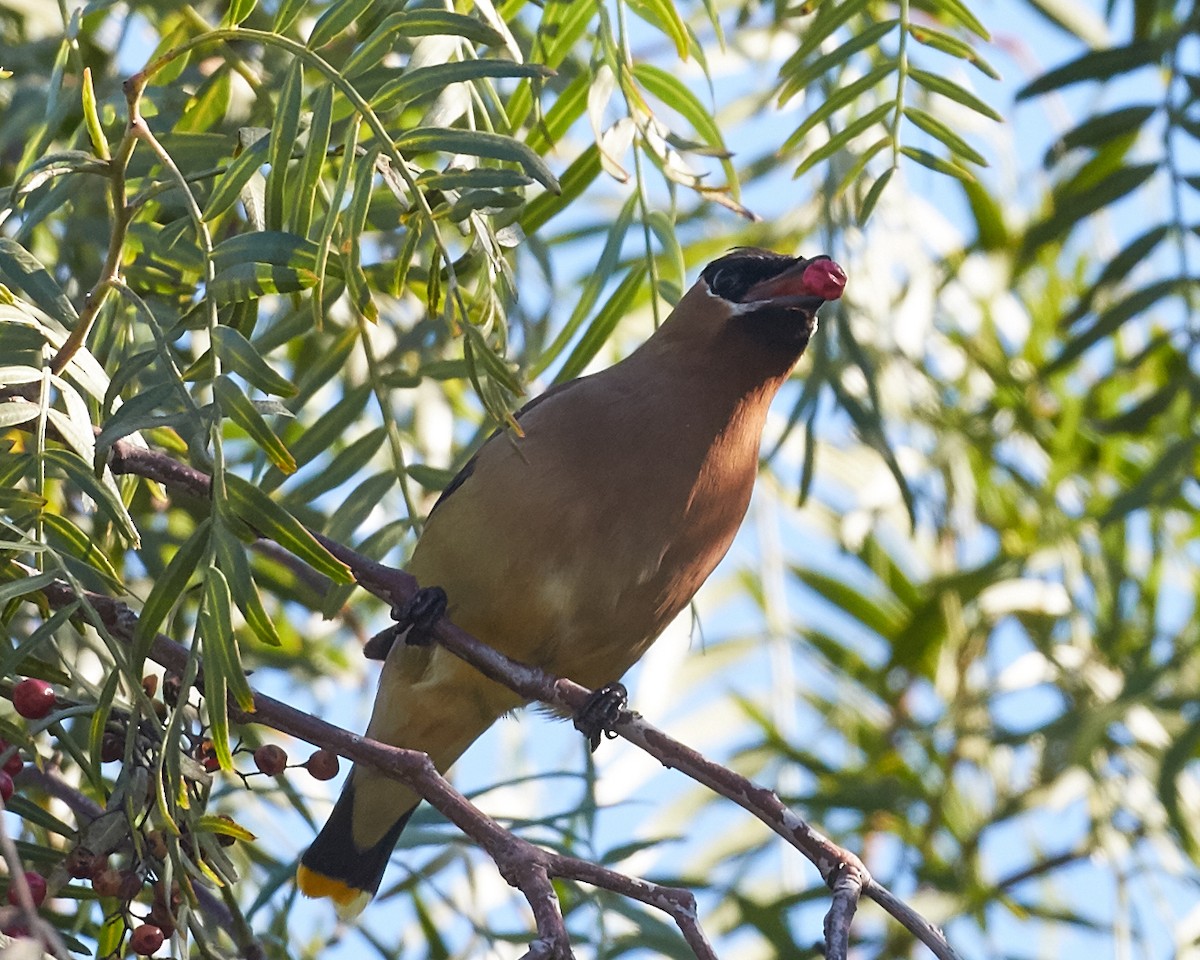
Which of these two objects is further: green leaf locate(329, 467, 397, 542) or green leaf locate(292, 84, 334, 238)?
green leaf locate(329, 467, 397, 542)

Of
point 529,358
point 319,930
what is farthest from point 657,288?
point 319,930

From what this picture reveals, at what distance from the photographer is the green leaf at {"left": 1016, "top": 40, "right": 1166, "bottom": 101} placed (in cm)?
399

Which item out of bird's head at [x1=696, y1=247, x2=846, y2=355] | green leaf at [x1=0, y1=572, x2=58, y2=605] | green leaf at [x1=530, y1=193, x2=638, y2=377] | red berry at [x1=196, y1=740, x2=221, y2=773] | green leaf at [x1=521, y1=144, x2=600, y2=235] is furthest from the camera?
bird's head at [x1=696, y1=247, x2=846, y2=355]

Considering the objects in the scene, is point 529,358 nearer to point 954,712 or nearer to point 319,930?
point 319,930

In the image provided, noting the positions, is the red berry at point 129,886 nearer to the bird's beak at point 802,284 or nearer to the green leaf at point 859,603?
the bird's beak at point 802,284

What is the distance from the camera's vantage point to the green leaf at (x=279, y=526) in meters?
2.06

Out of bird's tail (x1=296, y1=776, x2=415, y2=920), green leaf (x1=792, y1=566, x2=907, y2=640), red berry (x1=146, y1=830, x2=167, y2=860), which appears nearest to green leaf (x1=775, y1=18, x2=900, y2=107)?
red berry (x1=146, y1=830, x2=167, y2=860)

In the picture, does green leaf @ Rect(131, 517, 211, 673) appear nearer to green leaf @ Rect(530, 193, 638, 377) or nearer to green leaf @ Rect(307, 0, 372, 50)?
green leaf @ Rect(307, 0, 372, 50)

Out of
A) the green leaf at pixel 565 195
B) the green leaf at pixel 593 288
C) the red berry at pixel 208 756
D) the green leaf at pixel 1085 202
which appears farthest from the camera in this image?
the green leaf at pixel 1085 202

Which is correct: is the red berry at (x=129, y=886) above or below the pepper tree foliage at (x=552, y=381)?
below

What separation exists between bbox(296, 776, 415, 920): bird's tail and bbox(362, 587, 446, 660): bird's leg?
2.13 ft

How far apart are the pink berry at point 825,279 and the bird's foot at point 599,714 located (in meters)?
0.83

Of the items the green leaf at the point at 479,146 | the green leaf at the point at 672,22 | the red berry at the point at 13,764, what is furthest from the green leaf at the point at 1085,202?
the red berry at the point at 13,764

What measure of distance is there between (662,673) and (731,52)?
1.70 m
